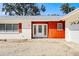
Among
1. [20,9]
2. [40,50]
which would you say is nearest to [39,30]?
[40,50]

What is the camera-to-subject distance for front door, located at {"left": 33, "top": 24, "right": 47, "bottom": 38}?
30797 mm

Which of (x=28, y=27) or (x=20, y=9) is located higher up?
(x=20, y=9)

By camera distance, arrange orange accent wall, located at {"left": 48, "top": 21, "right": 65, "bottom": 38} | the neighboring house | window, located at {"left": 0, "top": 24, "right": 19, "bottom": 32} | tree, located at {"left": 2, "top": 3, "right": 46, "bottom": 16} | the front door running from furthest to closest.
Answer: tree, located at {"left": 2, "top": 3, "right": 46, "bottom": 16} < the front door < orange accent wall, located at {"left": 48, "top": 21, "right": 65, "bottom": 38} < window, located at {"left": 0, "top": 24, "right": 19, "bottom": 32} < the neighboring house

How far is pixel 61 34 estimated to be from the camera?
2958 centimetres

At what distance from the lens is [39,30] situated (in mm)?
31438

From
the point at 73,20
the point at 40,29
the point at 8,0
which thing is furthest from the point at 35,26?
the point at 8,0

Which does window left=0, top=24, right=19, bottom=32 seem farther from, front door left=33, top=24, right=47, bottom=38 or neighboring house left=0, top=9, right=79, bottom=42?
front door left=33, top=24, right=47, bottom=38

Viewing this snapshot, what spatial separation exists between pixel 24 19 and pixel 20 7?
84.9 ft

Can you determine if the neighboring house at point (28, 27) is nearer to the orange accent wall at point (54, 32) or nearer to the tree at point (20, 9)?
the orange accent wall at point (54, 32)

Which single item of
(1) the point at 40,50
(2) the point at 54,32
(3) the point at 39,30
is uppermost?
(3) the point at 39,30

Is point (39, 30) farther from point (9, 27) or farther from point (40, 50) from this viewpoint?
point (40, 50)

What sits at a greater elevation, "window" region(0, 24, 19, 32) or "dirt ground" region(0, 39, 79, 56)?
"window" region(0, 24, 19, 32)

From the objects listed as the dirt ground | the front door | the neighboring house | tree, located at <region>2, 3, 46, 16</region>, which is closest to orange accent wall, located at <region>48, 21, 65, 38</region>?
the neighboring house

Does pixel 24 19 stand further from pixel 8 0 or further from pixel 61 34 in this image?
pixel 8 0
